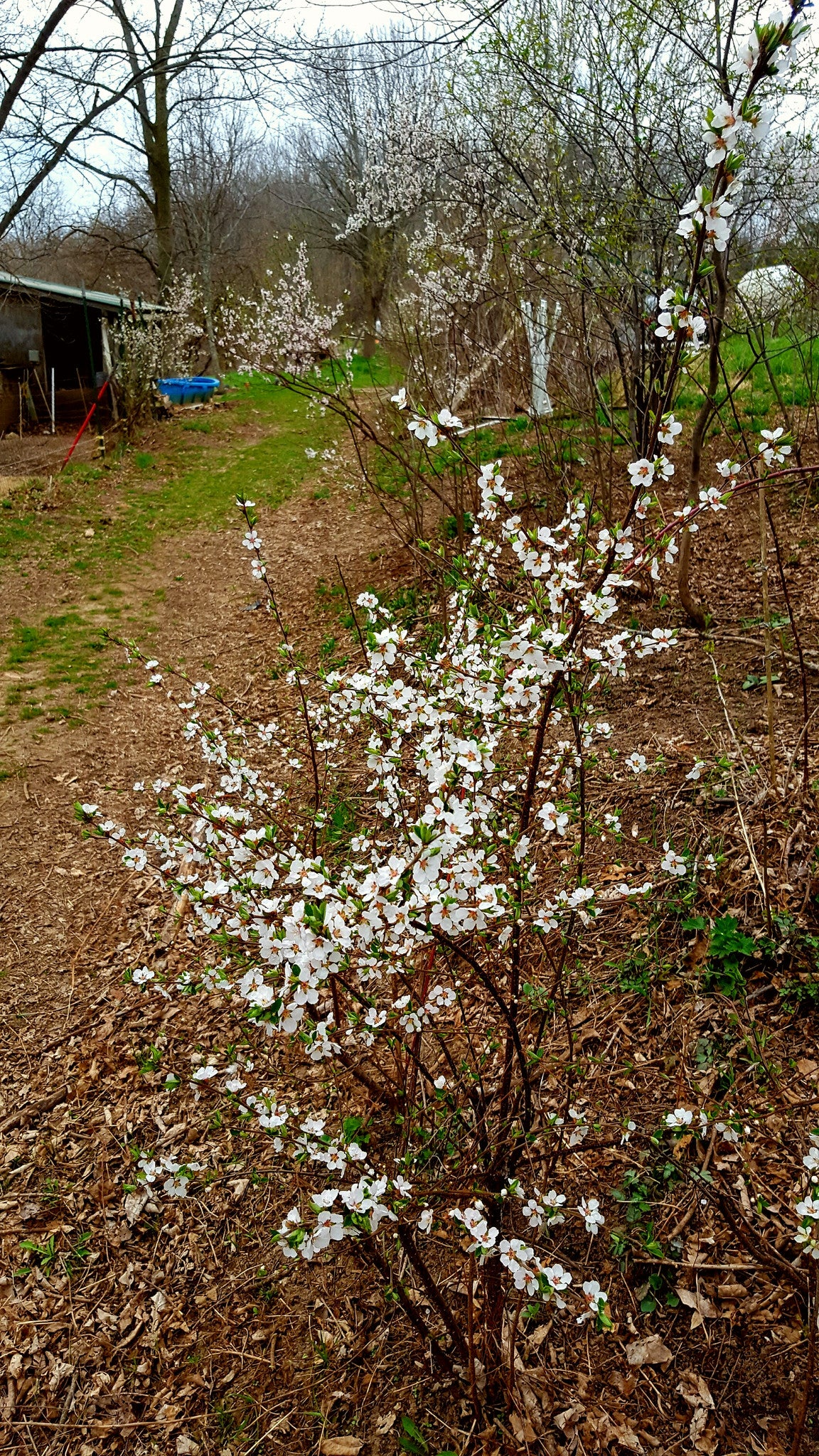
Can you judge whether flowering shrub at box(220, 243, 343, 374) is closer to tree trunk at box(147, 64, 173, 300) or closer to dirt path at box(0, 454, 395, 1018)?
dirt path at box(0, 454, 395, 1018)

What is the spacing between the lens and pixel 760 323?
4828 millimetres

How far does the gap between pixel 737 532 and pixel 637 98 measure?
106 inches

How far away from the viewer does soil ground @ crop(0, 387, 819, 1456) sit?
2027 millimetres

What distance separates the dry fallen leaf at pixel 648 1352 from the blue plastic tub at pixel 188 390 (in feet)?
55.8

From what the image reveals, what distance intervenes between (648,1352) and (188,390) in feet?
58.5

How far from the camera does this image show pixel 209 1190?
2.82 meters

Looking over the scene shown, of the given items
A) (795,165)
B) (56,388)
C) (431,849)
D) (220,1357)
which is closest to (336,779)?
(220,1357)

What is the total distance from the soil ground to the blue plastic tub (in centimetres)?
1220

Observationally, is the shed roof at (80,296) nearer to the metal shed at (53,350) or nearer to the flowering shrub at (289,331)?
the metal shed at (53,350)

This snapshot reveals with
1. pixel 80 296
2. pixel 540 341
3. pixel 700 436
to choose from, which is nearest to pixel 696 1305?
pixel 700 436

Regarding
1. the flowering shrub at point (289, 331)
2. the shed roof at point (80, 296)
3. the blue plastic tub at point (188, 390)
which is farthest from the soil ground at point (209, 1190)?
the blue plastic tub at point (188, 390)

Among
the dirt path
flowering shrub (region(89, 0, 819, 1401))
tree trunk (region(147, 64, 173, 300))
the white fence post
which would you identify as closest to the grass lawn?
the dirt path

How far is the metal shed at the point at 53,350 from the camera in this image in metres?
14.5

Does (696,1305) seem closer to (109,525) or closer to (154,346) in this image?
(109,525)
